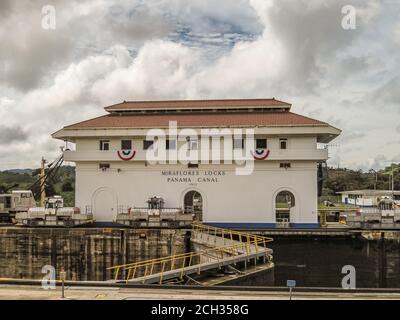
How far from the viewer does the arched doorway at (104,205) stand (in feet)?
112

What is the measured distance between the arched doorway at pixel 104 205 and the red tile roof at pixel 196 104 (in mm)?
8013

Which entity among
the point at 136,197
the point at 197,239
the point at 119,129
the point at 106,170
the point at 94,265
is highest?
the point at 119,129

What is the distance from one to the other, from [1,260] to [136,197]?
10525 millimetres

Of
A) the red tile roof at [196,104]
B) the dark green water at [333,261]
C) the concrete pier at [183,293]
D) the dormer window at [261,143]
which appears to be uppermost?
the red tile roof at [196,104]

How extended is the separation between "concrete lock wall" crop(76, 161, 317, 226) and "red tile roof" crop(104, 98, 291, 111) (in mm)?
6199

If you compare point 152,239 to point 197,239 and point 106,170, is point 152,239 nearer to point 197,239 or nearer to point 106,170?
point 197,239

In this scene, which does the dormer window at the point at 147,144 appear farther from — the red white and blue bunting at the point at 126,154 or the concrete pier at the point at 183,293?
the concrete pier at the point at 183,293

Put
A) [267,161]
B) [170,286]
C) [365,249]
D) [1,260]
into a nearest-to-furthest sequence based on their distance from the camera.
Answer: [170,286] < [365,249] < [1,260] < [267,161]

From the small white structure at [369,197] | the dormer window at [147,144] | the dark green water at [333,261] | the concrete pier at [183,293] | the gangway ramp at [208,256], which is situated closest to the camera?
the concrete pier at [183,293]

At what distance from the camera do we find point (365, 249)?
90.8 ft

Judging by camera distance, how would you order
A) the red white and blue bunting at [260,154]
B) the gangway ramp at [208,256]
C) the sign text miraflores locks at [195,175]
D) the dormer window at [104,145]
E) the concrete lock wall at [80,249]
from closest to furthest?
the gangway ramp at [208,256] → the concrete lock wall at [80,249] → the red white and blue bunting at [260,154] → the sign text miraflores locks at [195,175] → the dormer window at [104,145]

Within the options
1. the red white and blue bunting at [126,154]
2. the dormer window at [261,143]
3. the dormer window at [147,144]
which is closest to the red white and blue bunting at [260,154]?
the dormer window at [261,143]

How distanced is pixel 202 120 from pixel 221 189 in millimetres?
6003

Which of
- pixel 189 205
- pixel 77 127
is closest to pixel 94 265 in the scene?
pixel 189 205
